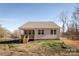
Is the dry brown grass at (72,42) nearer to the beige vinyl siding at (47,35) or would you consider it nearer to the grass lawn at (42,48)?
the grass lawn at (42,48)

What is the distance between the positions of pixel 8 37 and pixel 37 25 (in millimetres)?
460

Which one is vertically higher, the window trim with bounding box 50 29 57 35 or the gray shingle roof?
the gray shingle roof

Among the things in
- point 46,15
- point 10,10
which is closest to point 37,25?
point 46,15

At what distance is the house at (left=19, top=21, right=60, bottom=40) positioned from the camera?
3662 millimetres

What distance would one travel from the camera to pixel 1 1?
3.66 metres

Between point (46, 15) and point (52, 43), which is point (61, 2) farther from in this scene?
point (52, 43)

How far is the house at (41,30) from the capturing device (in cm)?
366

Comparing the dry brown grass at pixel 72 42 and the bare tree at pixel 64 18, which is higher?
the bare tree at pixel 64 18

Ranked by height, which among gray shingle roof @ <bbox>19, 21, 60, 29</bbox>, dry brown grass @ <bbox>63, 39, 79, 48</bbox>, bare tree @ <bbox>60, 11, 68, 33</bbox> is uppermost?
bare tree @ <bbox>60, 11, 68, 33</bbox>

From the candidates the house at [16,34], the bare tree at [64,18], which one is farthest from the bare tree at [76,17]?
the house at [16,34]

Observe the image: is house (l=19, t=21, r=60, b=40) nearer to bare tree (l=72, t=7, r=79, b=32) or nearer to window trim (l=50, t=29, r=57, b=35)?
window trim (l=50, t=29, r=57, b=35)

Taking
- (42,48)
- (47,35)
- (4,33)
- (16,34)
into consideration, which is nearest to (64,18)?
(47,35)

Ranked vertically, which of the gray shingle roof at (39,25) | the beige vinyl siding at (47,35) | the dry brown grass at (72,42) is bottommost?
the dry brown grass at (72,42)

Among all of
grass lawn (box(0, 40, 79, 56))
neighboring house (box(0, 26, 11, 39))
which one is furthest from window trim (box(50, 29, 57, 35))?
neighboring house (box(0, 26, 11, 39))
